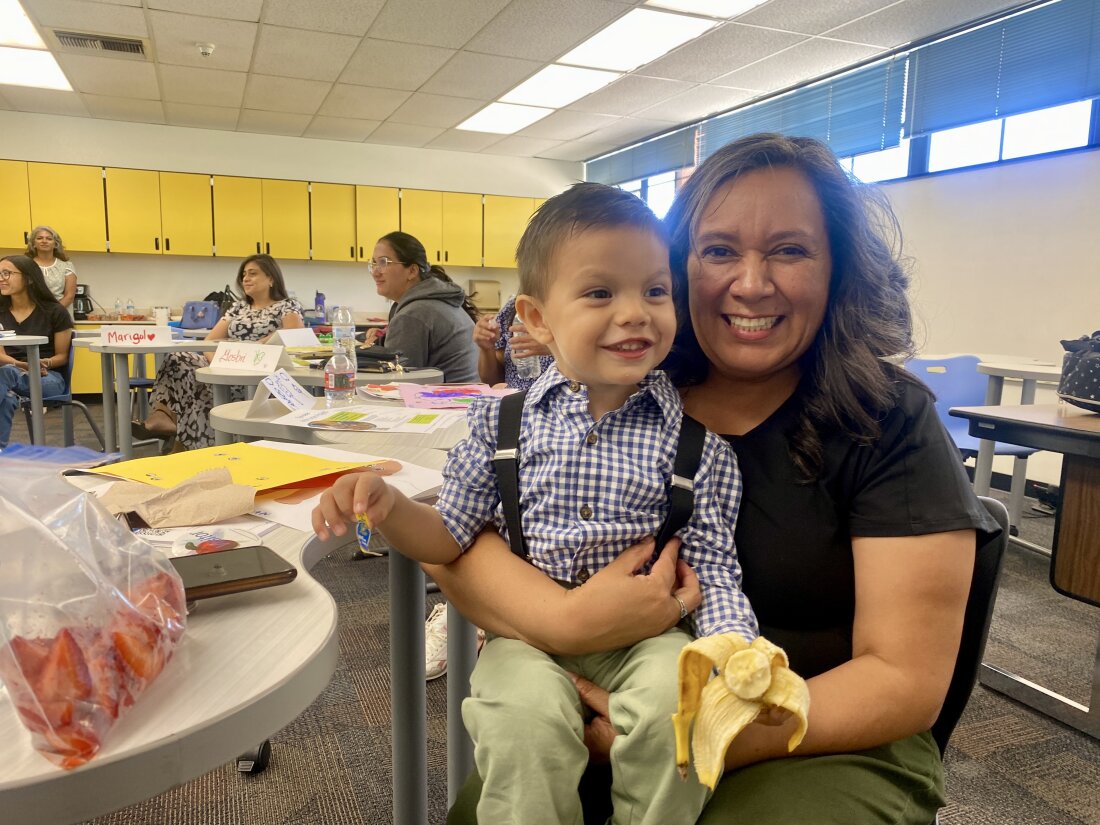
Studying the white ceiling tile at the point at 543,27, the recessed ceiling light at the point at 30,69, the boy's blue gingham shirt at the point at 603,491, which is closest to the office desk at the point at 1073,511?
the boy's blue gingham shirt at the point at 603,491

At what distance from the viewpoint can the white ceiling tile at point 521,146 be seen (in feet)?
27.1

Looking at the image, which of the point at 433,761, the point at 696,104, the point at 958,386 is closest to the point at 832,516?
the point at 433,761

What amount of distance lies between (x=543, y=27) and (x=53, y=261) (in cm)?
521

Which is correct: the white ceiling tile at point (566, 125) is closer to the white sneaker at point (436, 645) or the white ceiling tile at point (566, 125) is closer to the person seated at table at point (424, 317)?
the person seated at table at point (424, 317)

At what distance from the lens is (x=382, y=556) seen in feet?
11.2

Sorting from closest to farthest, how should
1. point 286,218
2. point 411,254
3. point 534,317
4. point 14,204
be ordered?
1. point 534,317
2. point 411,254
3. point 14,204
4. point 286,218

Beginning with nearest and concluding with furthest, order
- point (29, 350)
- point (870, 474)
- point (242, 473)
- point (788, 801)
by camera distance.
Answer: point (788, 801) → point (870, 474) → point (242, 473) → point (29, 350)

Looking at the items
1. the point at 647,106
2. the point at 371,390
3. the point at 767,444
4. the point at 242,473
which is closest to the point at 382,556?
the point at 371,390

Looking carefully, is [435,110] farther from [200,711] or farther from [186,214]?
[200,711]

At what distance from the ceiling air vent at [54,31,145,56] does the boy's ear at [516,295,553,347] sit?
554cm

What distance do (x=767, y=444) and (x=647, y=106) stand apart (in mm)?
6401

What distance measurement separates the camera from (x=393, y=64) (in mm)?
5535

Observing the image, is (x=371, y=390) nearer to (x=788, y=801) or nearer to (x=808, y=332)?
(x=808, y=332)

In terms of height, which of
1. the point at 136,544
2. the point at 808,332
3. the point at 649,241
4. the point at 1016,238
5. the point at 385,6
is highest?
the point at 385,6
